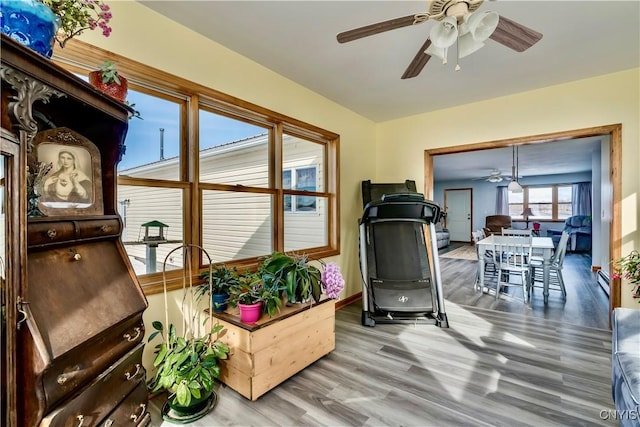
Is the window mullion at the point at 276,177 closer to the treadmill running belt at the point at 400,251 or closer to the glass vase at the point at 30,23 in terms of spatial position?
the treadmill running belt at the point at 400,251

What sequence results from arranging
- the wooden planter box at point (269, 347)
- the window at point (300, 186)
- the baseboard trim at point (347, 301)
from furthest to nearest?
1. the baseboard trim at point (347, 301)
2. the window at point (300, 186)
3. the wooden planter box at point (269, 347)

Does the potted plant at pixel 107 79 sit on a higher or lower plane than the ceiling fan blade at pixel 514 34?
lower

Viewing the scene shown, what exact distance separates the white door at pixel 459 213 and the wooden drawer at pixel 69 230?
11312 millimetres

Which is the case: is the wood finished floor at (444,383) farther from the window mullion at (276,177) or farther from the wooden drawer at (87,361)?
the window mullion at (276,177)

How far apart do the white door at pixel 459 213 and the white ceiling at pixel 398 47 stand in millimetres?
8170

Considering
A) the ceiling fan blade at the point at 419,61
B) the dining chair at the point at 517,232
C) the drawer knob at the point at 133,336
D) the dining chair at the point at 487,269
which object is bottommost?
the dining chair at the point at 487,269

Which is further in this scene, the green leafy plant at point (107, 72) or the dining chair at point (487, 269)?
the dining chair at point (487, 269)

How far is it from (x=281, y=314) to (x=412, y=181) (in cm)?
266

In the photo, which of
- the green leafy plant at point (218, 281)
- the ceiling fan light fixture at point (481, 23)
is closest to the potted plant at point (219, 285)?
the green leafy plant at point (218, 281)

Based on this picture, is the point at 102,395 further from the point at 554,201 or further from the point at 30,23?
the point at 554,201

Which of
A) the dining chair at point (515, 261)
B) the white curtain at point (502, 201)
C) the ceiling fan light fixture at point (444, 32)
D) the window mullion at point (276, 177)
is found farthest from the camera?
the white curtain at point (502, 201)

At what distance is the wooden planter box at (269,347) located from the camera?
72.2 inches

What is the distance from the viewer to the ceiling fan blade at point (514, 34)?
1587 mm

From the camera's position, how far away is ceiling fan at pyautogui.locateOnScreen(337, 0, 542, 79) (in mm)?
1481
